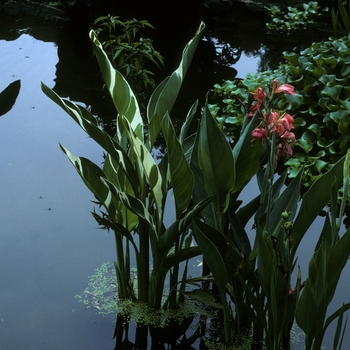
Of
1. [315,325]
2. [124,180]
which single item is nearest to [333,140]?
[124,180]

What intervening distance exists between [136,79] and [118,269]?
94.3 inches

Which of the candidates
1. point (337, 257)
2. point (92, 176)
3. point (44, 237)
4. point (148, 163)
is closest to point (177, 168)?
point (148, 163)

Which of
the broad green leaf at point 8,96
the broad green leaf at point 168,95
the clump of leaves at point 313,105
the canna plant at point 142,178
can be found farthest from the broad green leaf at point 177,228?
the clump of leaves at point 313,105

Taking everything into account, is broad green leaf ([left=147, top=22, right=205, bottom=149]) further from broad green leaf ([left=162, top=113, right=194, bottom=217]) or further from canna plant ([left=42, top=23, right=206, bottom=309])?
broad green leaf ([left=162, top=113, right=194, bottom=217])

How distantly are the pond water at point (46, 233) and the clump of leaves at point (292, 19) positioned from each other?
8.14ft

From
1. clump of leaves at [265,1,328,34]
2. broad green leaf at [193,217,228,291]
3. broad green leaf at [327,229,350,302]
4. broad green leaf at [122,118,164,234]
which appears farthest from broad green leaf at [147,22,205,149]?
clump of leaves at [265,1,328,34]

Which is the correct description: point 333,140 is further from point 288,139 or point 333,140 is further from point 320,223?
point 288,139

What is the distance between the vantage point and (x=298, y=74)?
3689 millimetres

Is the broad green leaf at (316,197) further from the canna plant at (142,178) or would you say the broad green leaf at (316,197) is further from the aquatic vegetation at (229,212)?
the canna plant at (142,178)

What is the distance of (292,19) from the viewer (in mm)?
6285

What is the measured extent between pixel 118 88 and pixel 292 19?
464 centimetres

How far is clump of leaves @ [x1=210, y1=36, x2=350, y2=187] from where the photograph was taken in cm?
327

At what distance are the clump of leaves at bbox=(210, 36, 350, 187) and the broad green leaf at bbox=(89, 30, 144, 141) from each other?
1.19 m

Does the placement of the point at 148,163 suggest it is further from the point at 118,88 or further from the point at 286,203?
the point at 286,203
